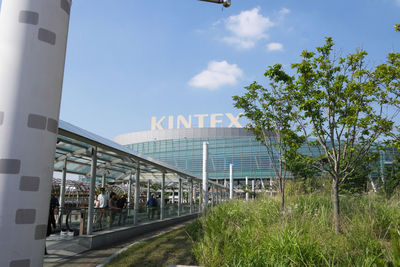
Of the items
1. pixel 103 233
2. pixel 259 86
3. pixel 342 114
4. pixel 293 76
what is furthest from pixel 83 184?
pixel 342 114

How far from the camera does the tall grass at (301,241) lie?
175 inches

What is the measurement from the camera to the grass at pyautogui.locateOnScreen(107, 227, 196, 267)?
247 inches

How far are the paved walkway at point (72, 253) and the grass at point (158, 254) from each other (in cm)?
57

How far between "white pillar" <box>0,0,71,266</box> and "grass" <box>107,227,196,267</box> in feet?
16.2

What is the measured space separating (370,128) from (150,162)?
313 inches

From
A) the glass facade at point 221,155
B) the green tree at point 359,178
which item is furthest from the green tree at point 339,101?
the glass facade at point 221,155

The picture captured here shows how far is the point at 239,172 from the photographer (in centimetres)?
5747

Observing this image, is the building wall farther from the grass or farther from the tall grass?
the tall grass

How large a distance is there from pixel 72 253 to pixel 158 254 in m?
2.22

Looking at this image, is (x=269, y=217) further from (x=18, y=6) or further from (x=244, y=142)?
(x=244, y=142)

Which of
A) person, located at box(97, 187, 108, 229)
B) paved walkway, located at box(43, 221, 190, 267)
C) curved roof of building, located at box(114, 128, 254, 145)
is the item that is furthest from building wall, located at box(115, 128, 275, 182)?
paved walkway, located at box(43, 221, 190, 267)

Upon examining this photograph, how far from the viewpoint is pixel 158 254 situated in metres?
7.10

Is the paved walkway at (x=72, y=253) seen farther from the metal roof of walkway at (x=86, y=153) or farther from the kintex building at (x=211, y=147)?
the kintex building at (x=211, y=147)

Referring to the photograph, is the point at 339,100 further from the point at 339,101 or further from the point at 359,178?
the point at 359,178
